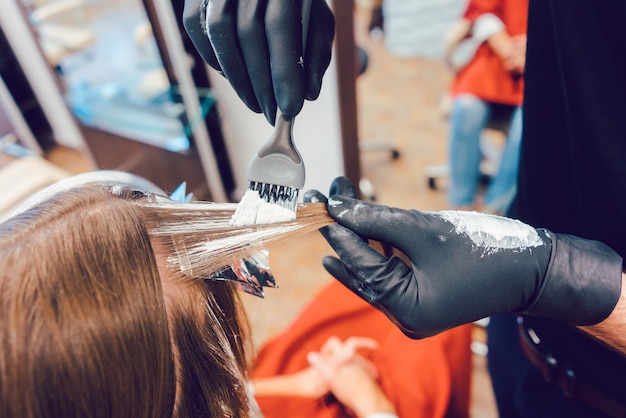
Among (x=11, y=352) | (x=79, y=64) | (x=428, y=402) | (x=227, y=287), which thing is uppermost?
(x=79, y=64)

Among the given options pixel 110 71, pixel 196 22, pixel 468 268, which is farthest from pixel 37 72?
pixel 468 268

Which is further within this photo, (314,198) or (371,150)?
(371,150)

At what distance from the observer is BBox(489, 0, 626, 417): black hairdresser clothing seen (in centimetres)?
55

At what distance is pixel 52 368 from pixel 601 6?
744 millimetres

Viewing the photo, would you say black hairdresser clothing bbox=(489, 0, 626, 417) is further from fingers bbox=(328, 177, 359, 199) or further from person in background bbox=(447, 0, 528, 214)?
person in background bbox=(447, 0, 528, 214)

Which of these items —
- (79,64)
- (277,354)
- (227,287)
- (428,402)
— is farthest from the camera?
(79,64)

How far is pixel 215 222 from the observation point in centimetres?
54

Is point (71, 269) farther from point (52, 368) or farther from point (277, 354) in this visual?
point (277, 354)

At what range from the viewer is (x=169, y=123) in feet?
5.49

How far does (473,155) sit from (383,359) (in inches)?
45.0

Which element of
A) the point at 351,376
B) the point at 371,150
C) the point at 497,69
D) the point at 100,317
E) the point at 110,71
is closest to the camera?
the point at 100,317

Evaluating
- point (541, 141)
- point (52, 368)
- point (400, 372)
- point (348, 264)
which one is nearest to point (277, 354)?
point (400, 372)

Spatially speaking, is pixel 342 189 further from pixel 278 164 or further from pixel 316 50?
pixel 316 50

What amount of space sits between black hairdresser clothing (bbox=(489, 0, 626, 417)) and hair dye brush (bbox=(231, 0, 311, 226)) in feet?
1.27
